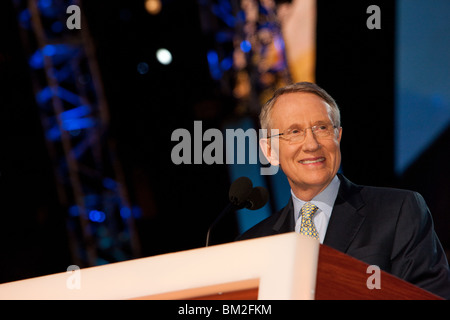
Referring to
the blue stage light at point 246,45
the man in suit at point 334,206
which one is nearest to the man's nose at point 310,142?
the man in suit at point 334,206

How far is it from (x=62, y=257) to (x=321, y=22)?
276cm

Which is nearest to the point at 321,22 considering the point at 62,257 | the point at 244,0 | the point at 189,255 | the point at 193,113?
the point at 244,0

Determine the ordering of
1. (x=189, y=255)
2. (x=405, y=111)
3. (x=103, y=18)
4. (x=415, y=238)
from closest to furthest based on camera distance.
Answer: (x=189, y=255) < (x=415, y=238) < (x=405, y=111) < (x=103, y=18)

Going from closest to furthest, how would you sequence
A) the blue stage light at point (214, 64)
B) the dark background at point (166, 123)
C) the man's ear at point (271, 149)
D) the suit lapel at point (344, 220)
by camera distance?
1. the suit lapel at point (344, 220)
2. the man's ear at point (271, 149)
3. the dark background at point (166, 123)
4. the blue stage light at point (214, 64)

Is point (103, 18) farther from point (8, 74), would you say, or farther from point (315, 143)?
point (315, 143)

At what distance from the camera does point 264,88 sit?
4.36m

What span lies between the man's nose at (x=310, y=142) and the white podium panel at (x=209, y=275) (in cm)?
93

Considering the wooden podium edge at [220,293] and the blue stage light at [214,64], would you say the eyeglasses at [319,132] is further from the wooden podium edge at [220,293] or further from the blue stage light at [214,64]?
the blue stage light at [214,64]

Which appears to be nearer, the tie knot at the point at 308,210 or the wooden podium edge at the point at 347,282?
the wooden podium edge at the point at 347,282

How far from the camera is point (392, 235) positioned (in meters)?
1.36

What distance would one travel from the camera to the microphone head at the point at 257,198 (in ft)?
4.71

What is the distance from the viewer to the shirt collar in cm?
161

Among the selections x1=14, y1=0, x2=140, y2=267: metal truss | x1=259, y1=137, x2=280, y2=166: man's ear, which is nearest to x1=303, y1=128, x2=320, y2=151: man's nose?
x1=259, y1=137, x2=280, y2=166: man's ear

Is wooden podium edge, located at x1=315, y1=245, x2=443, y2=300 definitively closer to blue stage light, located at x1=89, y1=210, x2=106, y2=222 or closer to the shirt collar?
the shirt collar
